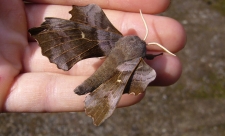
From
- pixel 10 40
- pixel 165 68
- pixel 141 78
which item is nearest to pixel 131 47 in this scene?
pixel 141 78

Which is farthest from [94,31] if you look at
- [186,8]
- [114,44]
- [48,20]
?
[186,8]

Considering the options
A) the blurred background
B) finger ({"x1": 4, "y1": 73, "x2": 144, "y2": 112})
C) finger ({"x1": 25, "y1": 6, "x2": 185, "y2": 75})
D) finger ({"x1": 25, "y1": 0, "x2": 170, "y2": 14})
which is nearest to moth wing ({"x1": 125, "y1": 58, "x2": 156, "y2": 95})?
finger ({"x1": 4, "y1": 73, "x2": 144, "y2": 112})

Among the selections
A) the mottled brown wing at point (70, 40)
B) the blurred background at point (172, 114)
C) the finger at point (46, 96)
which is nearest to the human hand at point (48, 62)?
the finger at point (46, 96)

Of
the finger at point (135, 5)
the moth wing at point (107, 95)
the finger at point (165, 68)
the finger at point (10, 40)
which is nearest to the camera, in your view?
the moth wing at point (107, 95)

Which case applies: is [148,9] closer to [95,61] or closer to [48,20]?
[95,61]

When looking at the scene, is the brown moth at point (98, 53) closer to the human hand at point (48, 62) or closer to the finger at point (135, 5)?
the human hand at point (48, 62)

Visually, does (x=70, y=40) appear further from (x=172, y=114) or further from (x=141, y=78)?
(x=172, y=114)
